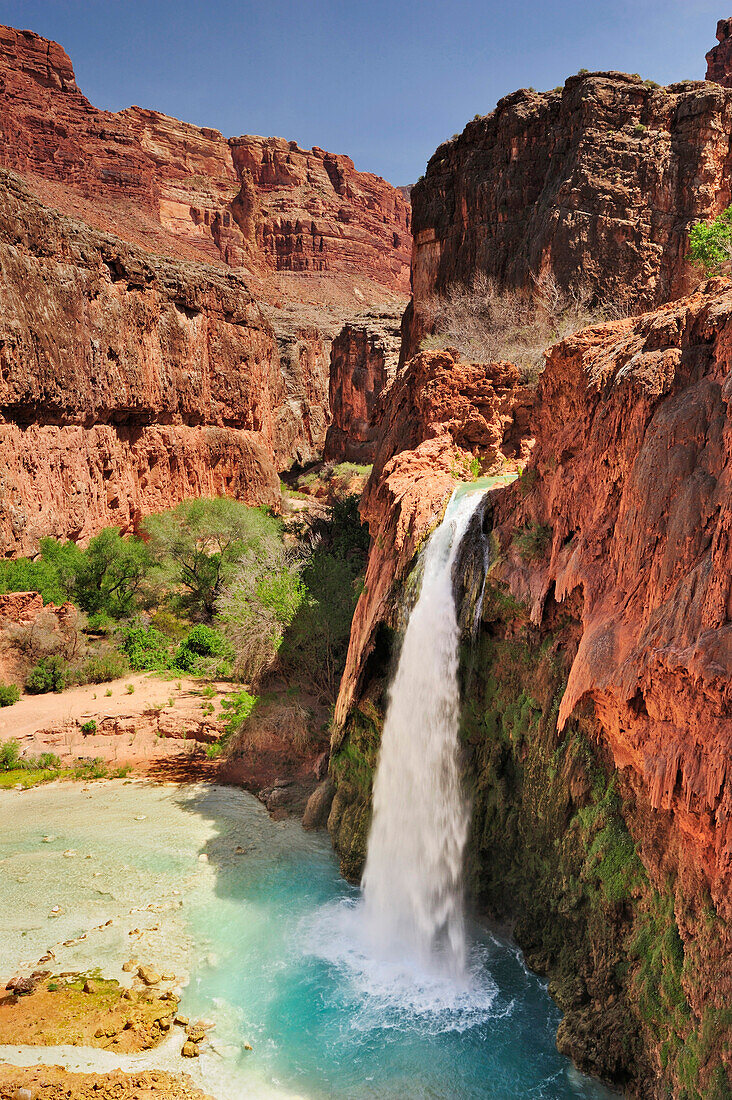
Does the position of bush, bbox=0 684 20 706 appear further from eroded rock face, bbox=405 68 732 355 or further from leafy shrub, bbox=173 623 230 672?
eroded rock face, bbox=405 68 732 355

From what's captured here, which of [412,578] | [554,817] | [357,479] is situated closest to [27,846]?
[412,578]

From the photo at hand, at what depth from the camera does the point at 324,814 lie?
45.8 feet

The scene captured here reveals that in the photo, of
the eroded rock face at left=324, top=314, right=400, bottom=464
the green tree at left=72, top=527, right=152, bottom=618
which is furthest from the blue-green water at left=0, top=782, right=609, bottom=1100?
the eroded rock face at left=324, top=314, right=400, bottom=464

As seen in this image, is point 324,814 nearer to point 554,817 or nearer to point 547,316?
point 554,817

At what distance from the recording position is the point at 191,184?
A: 96.2 m

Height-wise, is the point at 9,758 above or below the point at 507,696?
below

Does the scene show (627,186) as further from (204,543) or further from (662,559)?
(662,559)

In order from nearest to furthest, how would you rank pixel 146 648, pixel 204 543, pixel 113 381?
pixel 146 648 < pixel 204 543 < pixel 113 381

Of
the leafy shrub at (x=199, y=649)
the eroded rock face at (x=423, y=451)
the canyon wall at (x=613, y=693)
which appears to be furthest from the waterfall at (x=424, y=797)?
the leafy shrub at (x=199, y=649)

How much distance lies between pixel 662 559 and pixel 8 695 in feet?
63.6

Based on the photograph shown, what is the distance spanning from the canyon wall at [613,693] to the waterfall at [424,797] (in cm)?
30

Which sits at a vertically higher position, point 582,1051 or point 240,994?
point 582,1051

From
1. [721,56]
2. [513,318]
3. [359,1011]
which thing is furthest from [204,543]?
[721,56]

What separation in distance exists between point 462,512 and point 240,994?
25.6 ft
